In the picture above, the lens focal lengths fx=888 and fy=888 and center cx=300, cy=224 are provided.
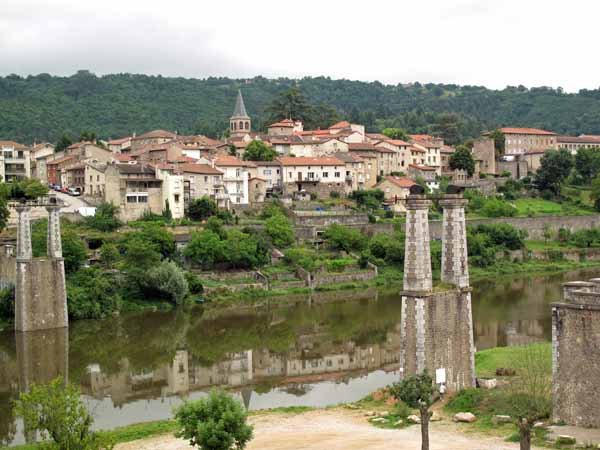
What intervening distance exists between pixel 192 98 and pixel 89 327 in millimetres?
100586

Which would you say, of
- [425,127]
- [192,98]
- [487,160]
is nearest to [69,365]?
[487,160]

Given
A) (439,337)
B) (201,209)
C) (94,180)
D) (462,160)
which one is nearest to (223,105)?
(462,160)

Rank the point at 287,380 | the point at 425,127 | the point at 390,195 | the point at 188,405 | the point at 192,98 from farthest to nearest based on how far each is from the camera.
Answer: the point at 192,98
the point at 425,127
the point at 390,195
the point at 287,380
the point at 188,405

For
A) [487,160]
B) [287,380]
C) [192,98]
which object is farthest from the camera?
[192,98]

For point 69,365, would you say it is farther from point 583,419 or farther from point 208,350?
point 583,419

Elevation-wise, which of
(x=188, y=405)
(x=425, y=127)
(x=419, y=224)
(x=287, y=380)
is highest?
(x=425, y=127)

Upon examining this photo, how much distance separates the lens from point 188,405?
17.2m

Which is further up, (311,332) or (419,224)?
(419,224)

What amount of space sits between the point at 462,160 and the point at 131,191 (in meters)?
31.1

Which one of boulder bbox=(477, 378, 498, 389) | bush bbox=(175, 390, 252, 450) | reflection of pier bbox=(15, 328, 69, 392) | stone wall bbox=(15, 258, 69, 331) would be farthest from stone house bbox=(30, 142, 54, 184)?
bush bbox=(175, 390, 252, 450)

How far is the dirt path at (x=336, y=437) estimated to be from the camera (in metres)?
17.8

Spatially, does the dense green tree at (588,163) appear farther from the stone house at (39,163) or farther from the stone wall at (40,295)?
the stone wall at (40,295)

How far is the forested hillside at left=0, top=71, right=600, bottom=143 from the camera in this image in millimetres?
106000

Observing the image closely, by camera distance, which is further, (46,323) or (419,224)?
(46,323)
